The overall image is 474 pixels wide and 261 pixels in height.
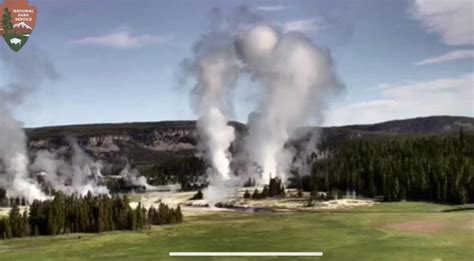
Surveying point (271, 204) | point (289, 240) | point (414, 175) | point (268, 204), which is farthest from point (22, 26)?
point (414, 175)

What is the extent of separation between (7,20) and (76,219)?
57329mm

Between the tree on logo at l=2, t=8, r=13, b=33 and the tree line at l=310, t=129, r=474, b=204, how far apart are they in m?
100

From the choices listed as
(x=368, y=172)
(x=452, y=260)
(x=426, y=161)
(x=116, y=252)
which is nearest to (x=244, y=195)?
(x=368, y=172)

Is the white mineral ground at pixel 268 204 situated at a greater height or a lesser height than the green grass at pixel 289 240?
greater

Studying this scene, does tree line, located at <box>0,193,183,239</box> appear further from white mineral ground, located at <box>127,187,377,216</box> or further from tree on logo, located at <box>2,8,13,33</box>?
tree on logo, located at <box>2,8,13,33</box>

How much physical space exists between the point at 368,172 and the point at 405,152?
23.6 meters

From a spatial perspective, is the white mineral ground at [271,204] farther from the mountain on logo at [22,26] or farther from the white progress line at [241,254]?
the mountain on logo at [22,26]

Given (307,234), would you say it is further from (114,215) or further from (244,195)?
(244,195)

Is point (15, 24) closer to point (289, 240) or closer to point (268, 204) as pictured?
point (289, 240)

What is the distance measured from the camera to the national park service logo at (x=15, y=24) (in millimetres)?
55719

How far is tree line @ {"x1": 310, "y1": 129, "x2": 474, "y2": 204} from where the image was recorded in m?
140

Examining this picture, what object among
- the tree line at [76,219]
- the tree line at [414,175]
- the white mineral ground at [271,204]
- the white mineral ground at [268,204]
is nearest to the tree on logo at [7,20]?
the tree line at [76,219]

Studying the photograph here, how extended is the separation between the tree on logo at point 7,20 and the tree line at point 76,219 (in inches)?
2060

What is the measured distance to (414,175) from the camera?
15150 cm
